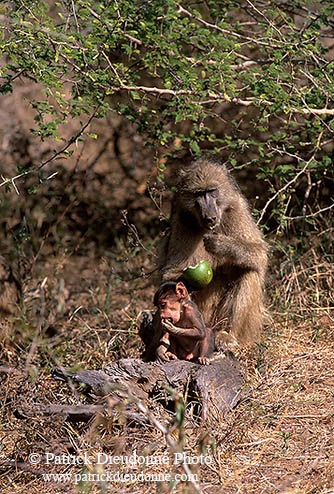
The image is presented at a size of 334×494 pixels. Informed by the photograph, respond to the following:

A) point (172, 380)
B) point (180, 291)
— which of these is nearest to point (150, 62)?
point (180, 291)

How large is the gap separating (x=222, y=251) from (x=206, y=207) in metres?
0.33

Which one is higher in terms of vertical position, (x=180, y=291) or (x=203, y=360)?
(x=180, y=291)

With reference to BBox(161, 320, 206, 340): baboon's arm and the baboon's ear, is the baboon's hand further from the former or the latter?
the baboon's ear

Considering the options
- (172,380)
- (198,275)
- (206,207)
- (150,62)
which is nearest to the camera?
(172,380)

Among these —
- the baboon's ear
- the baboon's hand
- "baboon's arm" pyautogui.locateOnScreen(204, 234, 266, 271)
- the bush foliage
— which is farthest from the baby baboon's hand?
the bush foliage

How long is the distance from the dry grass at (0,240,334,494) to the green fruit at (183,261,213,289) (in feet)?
2.25

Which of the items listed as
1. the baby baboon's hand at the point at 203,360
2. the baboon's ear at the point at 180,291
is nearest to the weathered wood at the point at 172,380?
the baby baboon's hand at the point at 203,360

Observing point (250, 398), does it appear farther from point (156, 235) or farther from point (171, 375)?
point (156, 235)

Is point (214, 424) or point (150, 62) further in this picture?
point (150, 62)

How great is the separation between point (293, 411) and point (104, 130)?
4.94m

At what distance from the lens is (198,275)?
164 inches

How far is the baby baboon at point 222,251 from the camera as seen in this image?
4.53 meters

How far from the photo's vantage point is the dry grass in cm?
309

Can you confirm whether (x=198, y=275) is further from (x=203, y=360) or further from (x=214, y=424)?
(x=214, y=424)
